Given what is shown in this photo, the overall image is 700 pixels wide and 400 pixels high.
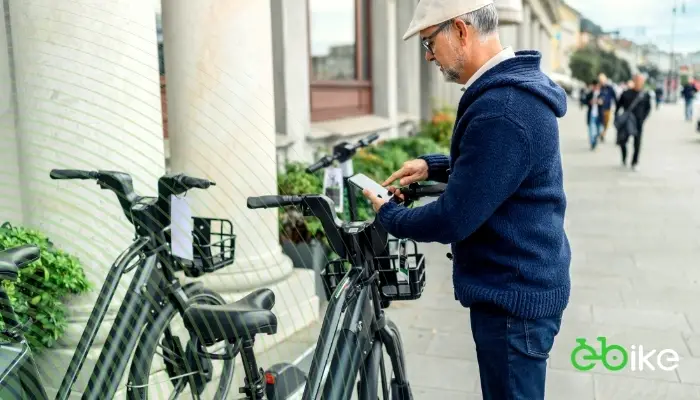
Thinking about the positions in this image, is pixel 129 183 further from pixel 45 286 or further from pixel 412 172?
pixel 412 172

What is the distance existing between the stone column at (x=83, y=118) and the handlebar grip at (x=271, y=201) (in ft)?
3.45

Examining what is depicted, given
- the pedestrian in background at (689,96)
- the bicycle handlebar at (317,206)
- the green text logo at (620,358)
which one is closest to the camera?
the bicycle handlebar at (317,206)

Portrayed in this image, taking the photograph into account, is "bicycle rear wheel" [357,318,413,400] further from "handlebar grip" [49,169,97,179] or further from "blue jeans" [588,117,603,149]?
"blue jeans" [588,117,603,149]

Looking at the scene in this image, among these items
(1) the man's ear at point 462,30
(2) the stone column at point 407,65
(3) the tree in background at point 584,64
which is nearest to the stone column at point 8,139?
(1) the man's ear at point 462,30

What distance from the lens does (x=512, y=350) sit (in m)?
2.04

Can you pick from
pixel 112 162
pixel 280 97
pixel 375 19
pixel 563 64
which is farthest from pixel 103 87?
pixel 563 64

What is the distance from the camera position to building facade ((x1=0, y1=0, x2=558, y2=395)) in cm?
273

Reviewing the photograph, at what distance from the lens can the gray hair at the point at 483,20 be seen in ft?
6.36

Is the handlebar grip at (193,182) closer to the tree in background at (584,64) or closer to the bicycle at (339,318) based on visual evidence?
the bicycle at (339,318)

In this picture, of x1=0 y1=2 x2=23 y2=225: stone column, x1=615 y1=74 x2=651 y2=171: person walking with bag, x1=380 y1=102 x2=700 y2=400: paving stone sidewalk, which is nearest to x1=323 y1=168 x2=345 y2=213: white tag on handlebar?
x1=380 y1=102 x2=700 y2=400: paving stone sidewalk

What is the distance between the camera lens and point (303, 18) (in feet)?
21.6

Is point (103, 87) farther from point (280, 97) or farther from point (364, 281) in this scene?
point (280, 97)

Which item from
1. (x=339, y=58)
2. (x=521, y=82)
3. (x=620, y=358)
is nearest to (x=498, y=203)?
(x=521, y=82)

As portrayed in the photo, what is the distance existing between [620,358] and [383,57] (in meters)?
6.50
